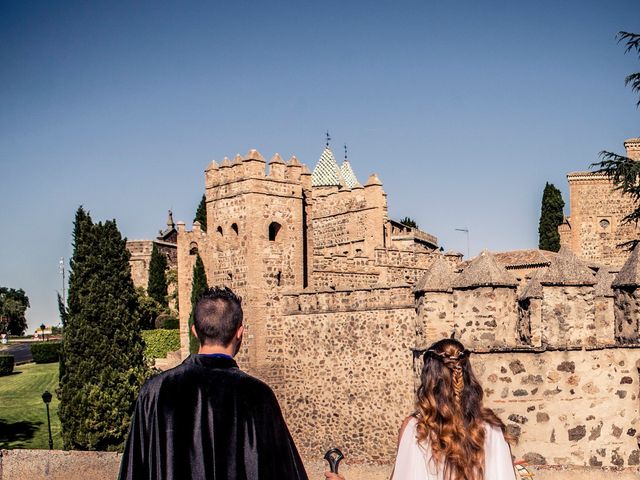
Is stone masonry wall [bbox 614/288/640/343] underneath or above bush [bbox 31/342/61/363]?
above

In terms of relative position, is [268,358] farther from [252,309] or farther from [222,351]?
[222,351]

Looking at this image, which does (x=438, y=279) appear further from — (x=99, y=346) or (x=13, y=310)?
(x=13, y=310)

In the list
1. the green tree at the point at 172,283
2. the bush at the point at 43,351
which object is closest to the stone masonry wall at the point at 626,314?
the green tree at the point at 172,283

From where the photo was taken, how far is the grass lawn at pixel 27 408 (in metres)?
28.7

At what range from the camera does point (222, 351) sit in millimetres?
4930

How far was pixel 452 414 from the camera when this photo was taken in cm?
470

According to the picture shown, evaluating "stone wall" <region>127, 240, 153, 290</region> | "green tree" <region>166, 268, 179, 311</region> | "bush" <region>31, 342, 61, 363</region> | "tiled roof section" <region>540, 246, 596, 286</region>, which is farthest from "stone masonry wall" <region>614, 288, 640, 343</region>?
"stone wall" <region>127, 240, 153, 290</region>

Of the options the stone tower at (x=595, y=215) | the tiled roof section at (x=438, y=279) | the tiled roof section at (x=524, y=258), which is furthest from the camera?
the stone tower at (x=595, y=215)

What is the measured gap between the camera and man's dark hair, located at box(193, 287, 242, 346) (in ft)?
16.0

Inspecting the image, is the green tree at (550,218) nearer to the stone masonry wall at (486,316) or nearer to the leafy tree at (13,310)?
the stone masonry wall at (486,316)

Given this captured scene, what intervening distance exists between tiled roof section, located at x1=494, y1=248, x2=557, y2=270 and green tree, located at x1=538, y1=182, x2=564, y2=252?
927cm

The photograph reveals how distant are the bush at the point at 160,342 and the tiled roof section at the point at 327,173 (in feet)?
31.1

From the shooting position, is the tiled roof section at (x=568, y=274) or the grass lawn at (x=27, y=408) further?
the grass lawn at (x=27, y=408)

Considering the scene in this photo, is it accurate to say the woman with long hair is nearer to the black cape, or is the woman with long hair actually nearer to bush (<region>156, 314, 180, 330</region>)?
the black cape
